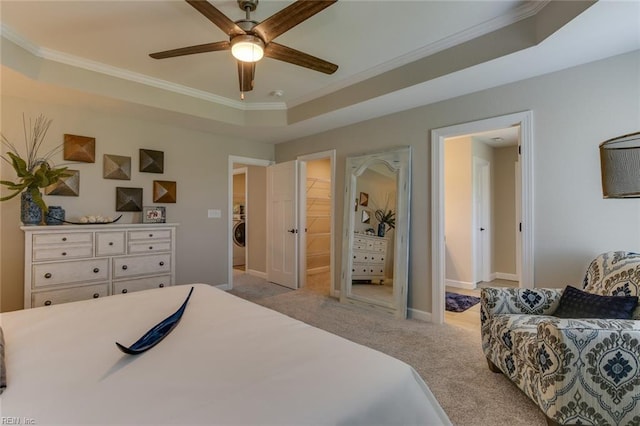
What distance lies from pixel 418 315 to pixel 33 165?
438 cm

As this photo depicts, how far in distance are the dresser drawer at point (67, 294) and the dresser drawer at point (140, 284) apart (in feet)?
0.34

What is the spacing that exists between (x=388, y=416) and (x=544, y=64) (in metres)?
2.88

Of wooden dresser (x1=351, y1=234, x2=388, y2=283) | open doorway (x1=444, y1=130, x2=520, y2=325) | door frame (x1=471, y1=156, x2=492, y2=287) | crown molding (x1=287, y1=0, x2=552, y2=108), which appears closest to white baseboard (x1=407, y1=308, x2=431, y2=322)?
wooden dresser (x1=351, y1=234, x2=388, y2=283)

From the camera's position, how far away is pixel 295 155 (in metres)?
4.96

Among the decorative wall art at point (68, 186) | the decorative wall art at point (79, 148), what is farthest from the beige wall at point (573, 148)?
the decorative wall art at point (68, 186)

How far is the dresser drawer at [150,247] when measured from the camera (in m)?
3.33

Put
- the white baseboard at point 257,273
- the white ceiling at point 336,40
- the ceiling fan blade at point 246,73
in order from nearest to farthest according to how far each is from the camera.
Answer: the white ceiling at point 336,40, the ceiling fan blade at point 246,73, the white baseboard at point 257,273

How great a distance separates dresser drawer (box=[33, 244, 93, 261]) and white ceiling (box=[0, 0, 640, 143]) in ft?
5.01

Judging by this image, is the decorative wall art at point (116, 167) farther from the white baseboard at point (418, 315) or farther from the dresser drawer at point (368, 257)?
the white baseboard at point (418, 315)

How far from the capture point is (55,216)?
3.12 metres

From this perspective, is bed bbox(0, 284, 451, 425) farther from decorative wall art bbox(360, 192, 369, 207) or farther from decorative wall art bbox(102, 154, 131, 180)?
decorative wall art bbox(360, 192, 369, 207)

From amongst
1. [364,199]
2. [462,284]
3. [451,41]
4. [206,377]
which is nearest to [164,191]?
[364,199]

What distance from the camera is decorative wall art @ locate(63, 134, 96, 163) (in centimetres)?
335

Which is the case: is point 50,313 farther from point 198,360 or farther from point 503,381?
point 503,381
